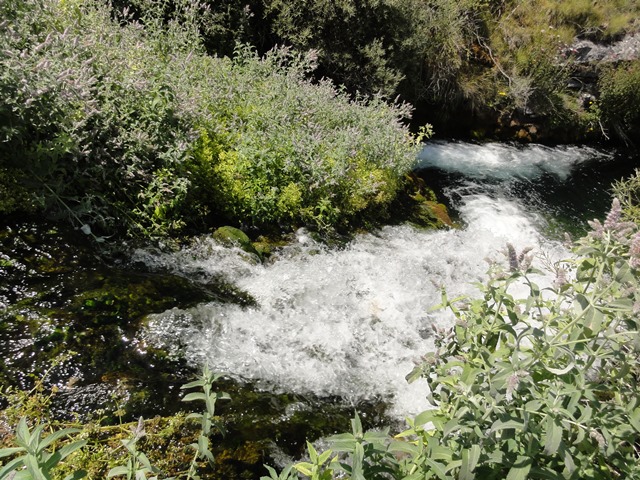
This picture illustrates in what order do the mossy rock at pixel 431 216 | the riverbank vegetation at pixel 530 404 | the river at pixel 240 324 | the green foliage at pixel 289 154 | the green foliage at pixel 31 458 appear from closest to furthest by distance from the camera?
A: the green foliage at pixel 31 458, the riverbank vegetation at pixel 530 404, the river at pixel 240 324, the green foliage at pixel 289 154, the mossy rock at pixel 431 216

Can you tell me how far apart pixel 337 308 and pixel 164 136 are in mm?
2614

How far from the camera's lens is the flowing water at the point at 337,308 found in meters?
3.79

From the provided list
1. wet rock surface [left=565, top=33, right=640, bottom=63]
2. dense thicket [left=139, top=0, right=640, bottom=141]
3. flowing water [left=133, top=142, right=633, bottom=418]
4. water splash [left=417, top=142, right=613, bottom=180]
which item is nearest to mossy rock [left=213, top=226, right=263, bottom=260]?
flowing water [left=133, top=142, right=633, bottom=418]

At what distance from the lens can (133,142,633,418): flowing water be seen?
149 inches

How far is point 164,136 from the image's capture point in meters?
4.84

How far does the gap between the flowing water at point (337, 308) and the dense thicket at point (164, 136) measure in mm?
587

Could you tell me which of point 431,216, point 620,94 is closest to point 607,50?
point 620,94

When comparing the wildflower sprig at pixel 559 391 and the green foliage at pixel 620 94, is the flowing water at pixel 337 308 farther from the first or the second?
the green foliage at pixel 620 94

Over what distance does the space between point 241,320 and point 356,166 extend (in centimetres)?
335

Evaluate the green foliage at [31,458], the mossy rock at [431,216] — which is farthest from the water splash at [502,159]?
the green foliage at [31,458]

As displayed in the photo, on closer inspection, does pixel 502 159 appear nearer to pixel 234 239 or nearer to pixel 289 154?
pixel 289 154

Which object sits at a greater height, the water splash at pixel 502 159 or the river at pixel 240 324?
the water splash at pixel 502 159

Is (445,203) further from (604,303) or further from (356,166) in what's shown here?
(604,303)

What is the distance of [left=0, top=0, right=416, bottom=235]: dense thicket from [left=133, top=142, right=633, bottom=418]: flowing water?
1.92 ft
